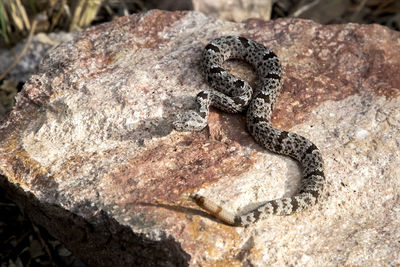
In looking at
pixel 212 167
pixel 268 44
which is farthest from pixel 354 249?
pixel 268 44

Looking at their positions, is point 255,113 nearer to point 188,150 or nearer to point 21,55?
point 188,150

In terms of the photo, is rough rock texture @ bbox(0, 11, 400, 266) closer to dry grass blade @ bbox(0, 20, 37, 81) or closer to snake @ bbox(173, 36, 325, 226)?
snake @ bbox(173, 36, 325, 226)

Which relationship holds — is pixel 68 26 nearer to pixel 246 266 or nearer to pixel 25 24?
pixel 25 24

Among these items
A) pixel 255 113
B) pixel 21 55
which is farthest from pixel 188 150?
pixel 21 55

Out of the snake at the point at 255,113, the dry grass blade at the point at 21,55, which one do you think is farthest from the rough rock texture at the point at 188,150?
the dry grass blade at the point at 21,55

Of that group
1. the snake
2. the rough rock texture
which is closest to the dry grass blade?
the rough rock texture

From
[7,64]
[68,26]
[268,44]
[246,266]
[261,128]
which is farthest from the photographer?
[68,26]
